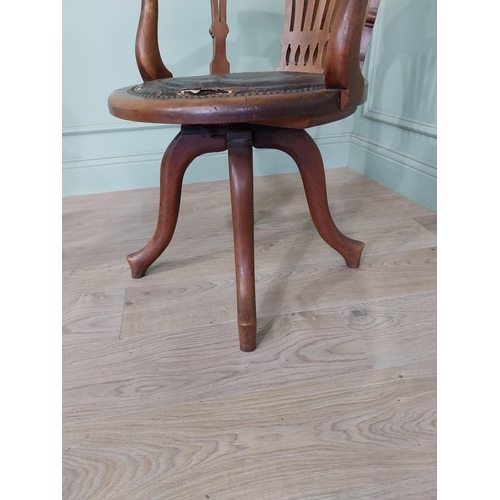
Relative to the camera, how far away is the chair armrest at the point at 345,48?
571 mm

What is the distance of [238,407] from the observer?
1.93 feet

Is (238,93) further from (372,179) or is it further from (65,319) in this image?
(372,179)

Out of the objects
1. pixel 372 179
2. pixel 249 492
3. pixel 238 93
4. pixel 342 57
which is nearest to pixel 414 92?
pixel 372 179

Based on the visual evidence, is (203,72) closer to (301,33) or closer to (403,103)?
(301,33)

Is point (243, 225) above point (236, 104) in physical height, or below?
below

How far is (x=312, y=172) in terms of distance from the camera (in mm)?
791

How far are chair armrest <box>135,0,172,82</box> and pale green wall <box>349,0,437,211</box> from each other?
0.72 metres

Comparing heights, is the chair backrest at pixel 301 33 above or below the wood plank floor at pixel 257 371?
above

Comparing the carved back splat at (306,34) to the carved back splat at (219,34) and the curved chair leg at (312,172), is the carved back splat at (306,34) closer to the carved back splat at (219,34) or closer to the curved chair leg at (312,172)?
the carved back splat at (219,34)

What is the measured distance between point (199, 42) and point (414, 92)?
0.66 metres

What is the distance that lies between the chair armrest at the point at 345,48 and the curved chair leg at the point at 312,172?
13cm

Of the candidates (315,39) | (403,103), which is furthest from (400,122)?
(315,39)

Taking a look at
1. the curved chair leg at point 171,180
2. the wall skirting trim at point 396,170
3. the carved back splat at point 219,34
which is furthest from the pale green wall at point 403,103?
the curved chair leg at point 171,180

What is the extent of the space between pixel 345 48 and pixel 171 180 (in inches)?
15.2
